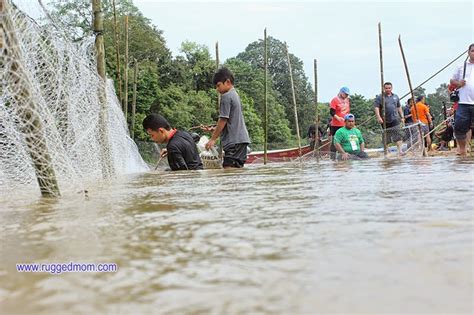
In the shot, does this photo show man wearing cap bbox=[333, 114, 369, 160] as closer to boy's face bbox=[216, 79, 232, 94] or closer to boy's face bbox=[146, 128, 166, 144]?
boy's face bbox=[216, 79, 232, 94]

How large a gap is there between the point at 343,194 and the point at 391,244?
111 centimetres

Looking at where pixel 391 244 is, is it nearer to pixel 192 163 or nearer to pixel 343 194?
pixel 343 194

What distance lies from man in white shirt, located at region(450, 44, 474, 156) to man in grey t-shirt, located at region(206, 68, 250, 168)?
2609 mm

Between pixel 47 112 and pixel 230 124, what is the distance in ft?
9.49

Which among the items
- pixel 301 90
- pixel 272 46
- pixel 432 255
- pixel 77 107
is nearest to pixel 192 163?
pixel 77 107

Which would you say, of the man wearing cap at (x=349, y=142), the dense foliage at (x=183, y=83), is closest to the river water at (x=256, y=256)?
the man wearing cap at (x=349, y=142)

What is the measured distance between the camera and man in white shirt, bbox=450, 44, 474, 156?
664 cm

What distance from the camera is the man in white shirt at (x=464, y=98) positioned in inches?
261

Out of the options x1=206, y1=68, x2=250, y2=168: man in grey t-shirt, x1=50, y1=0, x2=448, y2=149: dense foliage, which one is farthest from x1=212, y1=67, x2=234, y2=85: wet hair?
x1=50, y1=0, x2=448, y2=149: dense foliage

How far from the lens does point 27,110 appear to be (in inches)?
124

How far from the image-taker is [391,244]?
1.32 m

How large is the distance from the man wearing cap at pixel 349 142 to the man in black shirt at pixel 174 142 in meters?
3.89

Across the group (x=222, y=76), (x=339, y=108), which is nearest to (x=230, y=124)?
(x=222, y=76)

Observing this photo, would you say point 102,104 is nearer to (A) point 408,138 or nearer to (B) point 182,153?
(B) point 182,153
